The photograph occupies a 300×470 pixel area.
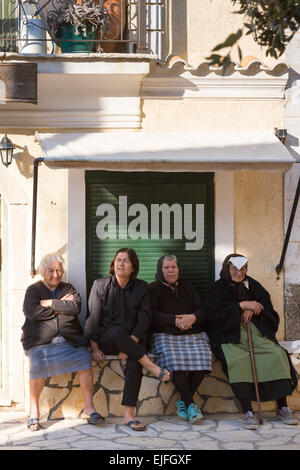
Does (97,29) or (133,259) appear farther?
(97,29)

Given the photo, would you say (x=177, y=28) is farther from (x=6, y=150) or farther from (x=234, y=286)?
(x=234, y=286)

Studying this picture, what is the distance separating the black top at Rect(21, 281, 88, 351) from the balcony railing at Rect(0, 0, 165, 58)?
268cm

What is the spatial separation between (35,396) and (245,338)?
2.25 metres

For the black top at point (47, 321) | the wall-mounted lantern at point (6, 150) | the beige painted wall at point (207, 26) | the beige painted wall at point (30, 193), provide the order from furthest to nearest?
the beige painted wall at point (207, 26) → the beige painted wall at point (30, 193) → the wall-mounted lantern at point (6, 150) → the black top at point (47, 321)

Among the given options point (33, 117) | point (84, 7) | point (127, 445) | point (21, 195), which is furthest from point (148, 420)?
point (84, 7)

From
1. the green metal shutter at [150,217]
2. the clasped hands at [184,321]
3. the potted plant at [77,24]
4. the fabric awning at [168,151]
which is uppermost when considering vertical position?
the potted plant at [77,24]

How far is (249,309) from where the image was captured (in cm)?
912

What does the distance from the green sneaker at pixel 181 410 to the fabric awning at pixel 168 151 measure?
96.0 inches

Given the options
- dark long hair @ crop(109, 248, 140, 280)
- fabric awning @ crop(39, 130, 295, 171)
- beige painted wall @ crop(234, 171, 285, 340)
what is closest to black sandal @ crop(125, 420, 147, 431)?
dark long hair @ crop(109, 248, 140, 280)

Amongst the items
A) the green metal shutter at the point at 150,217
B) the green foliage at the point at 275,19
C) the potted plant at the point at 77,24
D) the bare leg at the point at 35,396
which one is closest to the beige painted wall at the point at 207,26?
the potted plant at the point at 77,24

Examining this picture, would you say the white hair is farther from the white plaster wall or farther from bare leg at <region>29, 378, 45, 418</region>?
the white plaster wall

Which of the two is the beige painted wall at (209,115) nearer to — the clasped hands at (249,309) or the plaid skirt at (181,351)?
the clasped hands at (249,309)

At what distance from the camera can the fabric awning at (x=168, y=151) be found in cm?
865

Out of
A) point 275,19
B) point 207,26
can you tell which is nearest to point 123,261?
point 207,26
